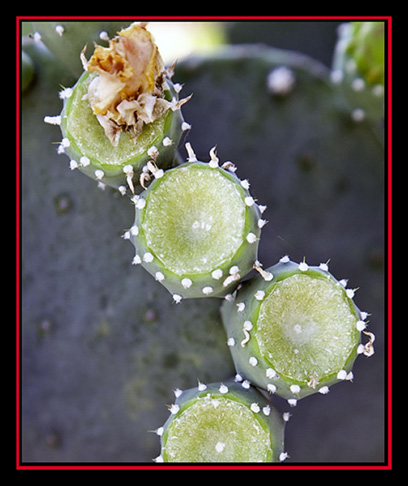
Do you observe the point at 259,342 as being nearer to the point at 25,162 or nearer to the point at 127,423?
the point at 127,423

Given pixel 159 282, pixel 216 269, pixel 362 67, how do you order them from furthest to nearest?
1. pixel 362 67
2. pixel 159 282
3. pixel 216 269

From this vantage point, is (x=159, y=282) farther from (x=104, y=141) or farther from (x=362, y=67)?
(x=362, y=67)

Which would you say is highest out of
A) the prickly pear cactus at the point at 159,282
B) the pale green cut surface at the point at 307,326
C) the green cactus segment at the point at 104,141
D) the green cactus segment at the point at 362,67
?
the green cactus segment at the point at 104,141

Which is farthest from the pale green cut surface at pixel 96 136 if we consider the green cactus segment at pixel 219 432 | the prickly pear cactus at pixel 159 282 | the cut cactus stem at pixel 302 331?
the green cactus segment at pixel 219 432

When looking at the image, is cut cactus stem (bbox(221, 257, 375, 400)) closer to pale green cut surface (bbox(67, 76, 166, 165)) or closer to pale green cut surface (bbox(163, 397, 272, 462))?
pale green cut surface (bbox(163, 397, 272, 462))

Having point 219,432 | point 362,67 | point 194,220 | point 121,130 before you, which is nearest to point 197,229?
point 194,220

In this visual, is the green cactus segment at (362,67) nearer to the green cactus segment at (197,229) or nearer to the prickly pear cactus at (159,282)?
the prickly pear cactus at (159,282)

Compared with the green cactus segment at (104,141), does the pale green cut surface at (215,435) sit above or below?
below
